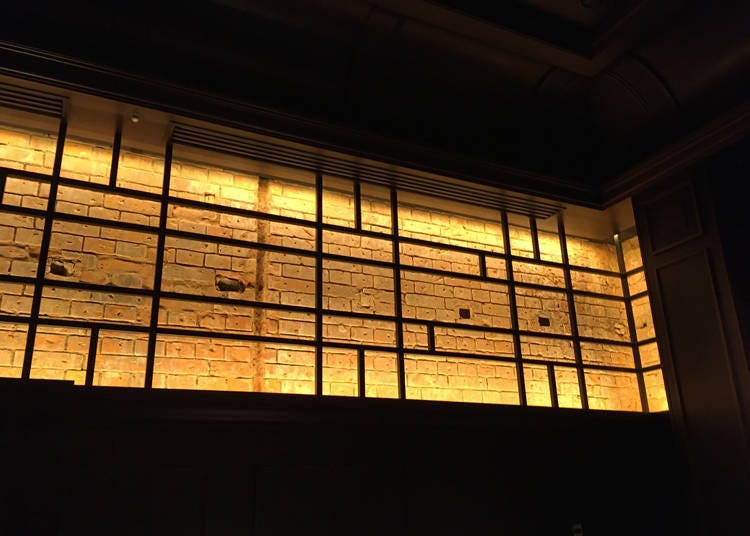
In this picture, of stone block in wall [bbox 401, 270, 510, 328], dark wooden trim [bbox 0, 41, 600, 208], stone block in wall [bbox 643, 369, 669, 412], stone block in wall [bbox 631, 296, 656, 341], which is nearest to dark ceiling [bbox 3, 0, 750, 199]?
dark wooden trim [bbox 0, 41, 600, 208]

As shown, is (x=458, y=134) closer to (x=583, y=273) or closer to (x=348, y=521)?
(x=583, y=273)

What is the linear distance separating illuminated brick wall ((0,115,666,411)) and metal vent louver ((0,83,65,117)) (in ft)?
0.72

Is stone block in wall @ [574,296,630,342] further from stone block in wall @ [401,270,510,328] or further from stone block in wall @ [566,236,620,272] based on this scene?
stone block in wall @ [401,270,510,328]

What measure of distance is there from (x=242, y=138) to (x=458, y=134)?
1617 millimetres

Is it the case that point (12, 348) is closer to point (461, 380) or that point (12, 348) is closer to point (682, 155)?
point (461, 380)

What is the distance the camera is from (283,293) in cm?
436

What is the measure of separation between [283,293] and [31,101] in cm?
182

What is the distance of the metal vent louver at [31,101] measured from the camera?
12.3 ft

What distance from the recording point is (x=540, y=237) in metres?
5.60

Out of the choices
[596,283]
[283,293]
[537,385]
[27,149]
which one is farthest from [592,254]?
[27,149]

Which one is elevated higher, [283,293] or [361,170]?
[361,170]

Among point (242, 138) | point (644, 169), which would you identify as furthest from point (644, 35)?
point (242, 138)

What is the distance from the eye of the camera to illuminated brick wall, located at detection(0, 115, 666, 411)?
3.80m

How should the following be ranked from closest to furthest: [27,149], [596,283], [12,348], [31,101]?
[12,348]
[31,101]
[27,149]
[596,283]
